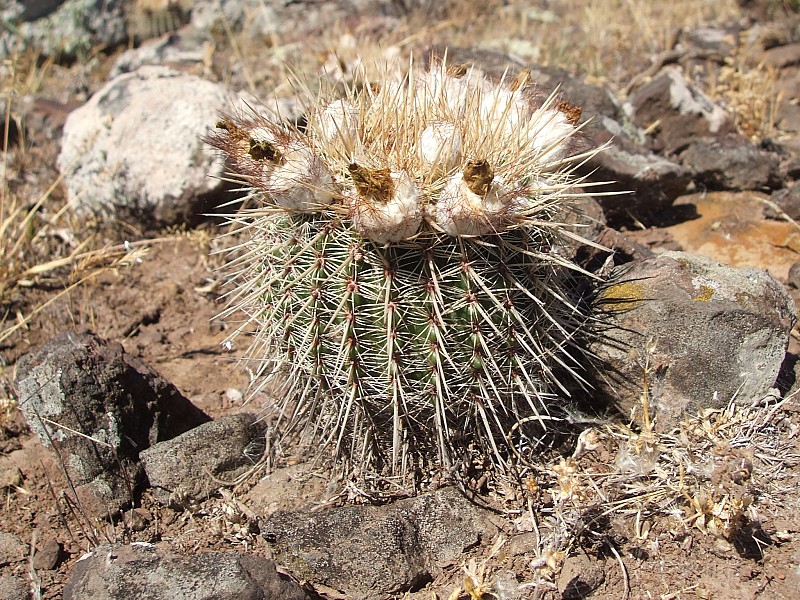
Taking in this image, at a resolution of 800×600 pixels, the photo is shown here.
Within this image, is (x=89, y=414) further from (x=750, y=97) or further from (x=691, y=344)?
(x=750, y=97)

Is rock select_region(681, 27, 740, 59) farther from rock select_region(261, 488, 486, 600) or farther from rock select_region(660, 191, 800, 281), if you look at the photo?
rock select_region(261, 488, 486, 600)

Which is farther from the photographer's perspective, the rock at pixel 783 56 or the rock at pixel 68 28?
the rock at pixel 68 28

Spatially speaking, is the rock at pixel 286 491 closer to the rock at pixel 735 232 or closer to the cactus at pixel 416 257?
the cactus at pixel 416 257

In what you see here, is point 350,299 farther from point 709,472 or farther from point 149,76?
point 149,76

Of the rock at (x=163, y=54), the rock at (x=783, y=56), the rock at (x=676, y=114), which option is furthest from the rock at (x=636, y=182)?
the rock at (x=163, y=54)

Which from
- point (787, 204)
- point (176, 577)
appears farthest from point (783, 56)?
point (176, 577)
